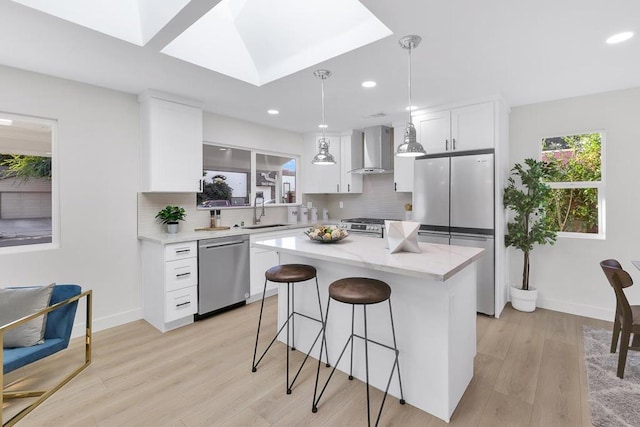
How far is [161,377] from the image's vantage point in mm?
2404

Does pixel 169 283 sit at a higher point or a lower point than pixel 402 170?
lower

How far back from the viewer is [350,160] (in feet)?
17.1

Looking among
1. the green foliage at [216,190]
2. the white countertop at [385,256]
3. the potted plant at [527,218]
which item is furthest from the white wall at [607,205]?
the green foliage at [216,190]

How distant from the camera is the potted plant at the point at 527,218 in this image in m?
3.47

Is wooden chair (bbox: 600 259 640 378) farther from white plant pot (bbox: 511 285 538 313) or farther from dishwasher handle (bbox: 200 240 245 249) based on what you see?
dishwasher handle (bbox: 200 240 245 249)

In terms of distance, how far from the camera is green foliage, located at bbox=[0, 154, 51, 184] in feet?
9.31

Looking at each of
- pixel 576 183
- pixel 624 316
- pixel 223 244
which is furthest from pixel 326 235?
pixel 576 183

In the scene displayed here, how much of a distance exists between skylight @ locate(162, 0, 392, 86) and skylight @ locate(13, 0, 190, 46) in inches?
9.6

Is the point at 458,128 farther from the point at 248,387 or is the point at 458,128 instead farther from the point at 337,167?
the point at 248,387

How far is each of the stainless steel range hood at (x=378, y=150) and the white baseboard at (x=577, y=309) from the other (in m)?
2.70

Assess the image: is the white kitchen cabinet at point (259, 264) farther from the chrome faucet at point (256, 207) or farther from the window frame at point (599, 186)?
the window frame at point (599, 186)

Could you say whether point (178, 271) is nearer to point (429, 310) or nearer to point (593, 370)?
point (429, 310)

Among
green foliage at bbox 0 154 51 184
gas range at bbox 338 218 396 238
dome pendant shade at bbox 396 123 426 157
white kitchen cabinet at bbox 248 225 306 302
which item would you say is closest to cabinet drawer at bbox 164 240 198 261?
white kitchen cabinet at bbox 248 225 306 302

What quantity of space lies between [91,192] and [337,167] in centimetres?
351
